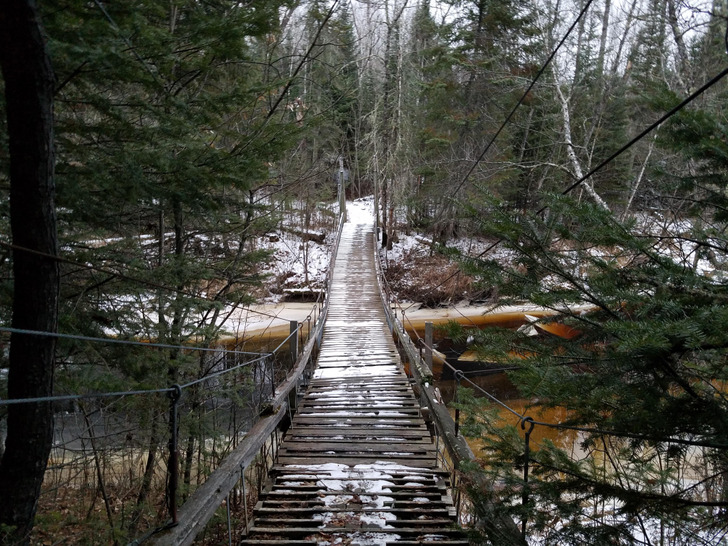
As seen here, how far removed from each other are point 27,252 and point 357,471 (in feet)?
10.4

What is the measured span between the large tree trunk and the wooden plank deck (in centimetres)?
146

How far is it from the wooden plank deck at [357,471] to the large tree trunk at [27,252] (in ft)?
4.78

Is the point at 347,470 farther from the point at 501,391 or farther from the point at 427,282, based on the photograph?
the point at 427,282

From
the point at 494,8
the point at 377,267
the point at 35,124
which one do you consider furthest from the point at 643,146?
the point at 35,124

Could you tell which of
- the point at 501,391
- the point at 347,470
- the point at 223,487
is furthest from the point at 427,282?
the point at 223,487

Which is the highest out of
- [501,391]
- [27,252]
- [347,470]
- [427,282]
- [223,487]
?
[27,252]

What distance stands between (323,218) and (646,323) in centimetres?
2621

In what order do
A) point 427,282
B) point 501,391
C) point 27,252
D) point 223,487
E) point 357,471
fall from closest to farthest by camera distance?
1. point 27,252
2. point 223,487
3. point 357,471
4. point 501,391
5. point 427,282

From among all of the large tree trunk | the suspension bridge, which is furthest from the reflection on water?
the large tree trunk

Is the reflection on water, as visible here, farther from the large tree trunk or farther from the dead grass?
the large tree trunk

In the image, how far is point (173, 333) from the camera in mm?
5156

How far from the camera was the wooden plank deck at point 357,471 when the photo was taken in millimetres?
3340

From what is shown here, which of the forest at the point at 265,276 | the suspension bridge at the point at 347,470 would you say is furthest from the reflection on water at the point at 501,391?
the forest at the point at 265,276

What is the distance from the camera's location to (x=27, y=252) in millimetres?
2457
